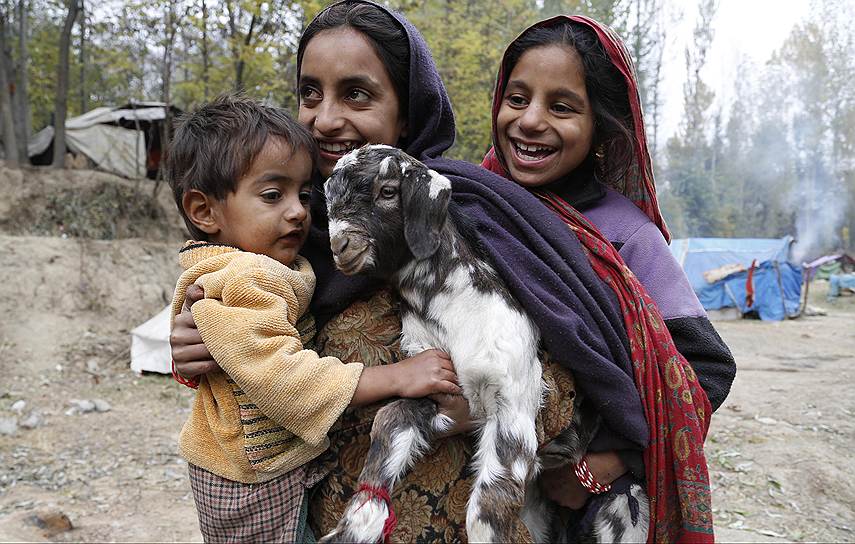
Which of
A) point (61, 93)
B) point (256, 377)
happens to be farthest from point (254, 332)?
point (61, 93)

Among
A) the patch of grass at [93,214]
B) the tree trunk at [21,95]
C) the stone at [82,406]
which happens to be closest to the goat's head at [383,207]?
the stone at [82,406]

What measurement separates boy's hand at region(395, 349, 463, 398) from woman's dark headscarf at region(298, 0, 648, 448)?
0.19m

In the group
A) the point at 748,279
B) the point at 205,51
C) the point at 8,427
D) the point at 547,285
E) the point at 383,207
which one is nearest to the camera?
the point at 383,207

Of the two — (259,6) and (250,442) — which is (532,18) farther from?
(250,442)

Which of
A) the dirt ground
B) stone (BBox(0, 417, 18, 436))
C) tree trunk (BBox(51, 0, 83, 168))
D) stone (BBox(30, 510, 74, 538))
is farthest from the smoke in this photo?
stone (BBox(30, 510, 74, 538))

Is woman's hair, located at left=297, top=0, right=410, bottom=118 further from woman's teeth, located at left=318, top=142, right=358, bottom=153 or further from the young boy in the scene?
the young boy

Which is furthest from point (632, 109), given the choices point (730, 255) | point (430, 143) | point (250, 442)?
point (730, 255)

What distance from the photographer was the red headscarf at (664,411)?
1795 millimetres

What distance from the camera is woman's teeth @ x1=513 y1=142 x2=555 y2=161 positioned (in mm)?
2094

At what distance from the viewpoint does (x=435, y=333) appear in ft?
5.53

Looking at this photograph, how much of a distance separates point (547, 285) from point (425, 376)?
42 centimetres

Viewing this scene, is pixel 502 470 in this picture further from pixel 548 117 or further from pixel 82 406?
pixel 82 406

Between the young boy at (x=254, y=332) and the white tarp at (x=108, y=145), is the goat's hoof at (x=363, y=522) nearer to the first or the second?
the young boy at (x=254, y=332)

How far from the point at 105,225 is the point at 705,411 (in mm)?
13039
